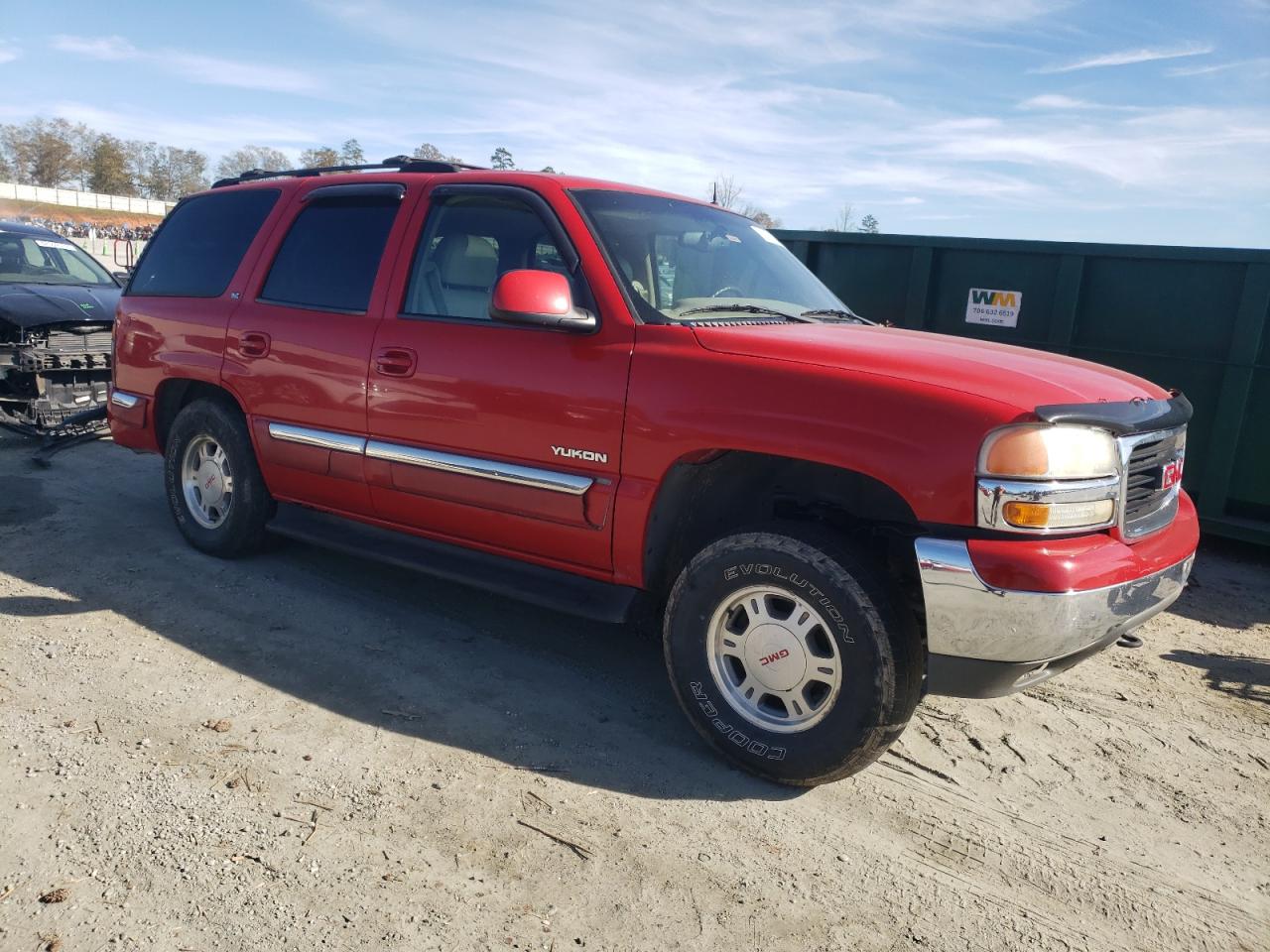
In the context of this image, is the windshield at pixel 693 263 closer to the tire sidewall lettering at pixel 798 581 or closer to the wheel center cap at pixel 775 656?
the tire sidewall lettering at pixel 798 581

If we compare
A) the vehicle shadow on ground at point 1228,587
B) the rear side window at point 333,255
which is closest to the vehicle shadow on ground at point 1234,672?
the vehicle shadow on ground at point 1228,587

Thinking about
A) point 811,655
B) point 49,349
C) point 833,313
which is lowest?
point 811,655

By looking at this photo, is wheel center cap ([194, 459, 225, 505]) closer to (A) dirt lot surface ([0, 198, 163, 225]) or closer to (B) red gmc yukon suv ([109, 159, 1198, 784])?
(B) red gmc yukon suv ([109, 159, 1198, 784])

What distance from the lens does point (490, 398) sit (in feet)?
12.2

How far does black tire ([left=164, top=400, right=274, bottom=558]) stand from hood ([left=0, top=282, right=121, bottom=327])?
316cm

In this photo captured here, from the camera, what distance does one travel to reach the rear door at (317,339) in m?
4.27

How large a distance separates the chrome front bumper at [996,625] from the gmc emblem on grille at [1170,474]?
0.58 m

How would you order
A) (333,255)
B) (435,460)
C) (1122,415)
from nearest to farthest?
(1122,415) < (435,460) < (333,255)

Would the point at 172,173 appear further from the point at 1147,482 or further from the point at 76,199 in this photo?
the point at 1147,482

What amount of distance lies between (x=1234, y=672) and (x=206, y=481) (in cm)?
530

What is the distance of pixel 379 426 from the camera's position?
4.14 m

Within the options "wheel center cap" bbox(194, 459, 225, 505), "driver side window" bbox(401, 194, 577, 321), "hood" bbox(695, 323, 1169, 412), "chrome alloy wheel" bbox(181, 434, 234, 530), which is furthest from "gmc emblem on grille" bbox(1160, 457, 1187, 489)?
"wheel center cap" bbox(194, 459, 225, 505)

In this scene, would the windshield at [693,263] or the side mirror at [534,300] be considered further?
the windshield at [693,263]

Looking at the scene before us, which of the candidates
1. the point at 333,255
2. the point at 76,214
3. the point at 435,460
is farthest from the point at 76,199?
the point at 435,460
